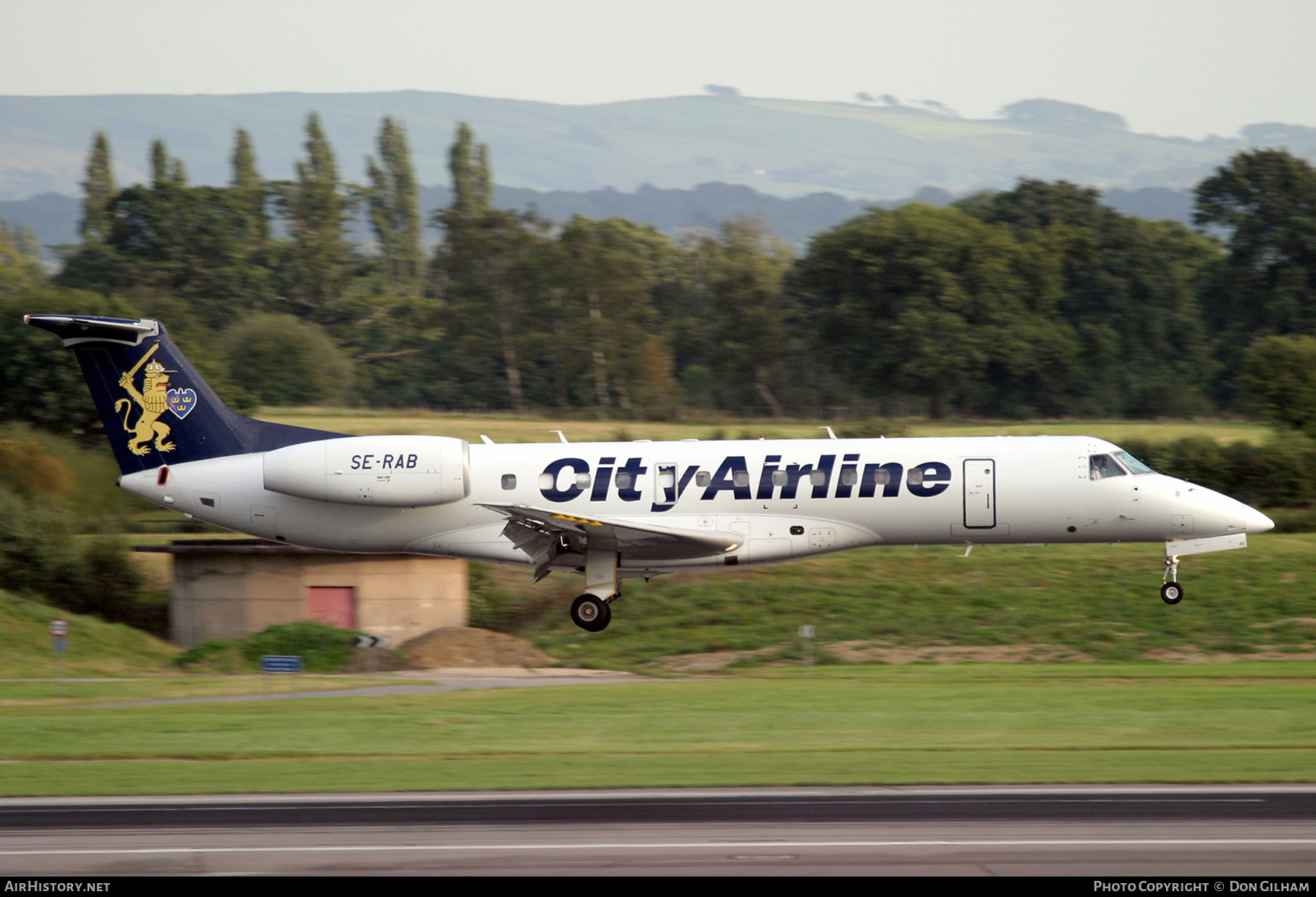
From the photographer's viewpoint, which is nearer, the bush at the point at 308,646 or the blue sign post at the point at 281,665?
the blue sign post at the point at 281,665

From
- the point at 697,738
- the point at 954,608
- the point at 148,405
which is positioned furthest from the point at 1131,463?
the point at 148,405

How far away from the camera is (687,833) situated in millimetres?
12719

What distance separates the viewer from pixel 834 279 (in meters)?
73.8

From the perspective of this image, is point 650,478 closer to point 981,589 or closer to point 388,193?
point 981,589

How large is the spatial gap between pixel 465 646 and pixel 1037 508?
13.3 meters

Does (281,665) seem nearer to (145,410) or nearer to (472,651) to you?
(472,651)

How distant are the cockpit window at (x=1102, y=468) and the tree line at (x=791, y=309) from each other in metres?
43.4

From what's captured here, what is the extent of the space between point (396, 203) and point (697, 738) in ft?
408

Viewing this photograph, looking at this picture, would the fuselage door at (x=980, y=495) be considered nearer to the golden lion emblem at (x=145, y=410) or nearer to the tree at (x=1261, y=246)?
the golden lion emblem at (x=145, y=410)

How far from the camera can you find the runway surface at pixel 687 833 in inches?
448

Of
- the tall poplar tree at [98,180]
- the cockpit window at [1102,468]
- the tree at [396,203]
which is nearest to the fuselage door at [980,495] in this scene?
the cockpit window at [1102,468]

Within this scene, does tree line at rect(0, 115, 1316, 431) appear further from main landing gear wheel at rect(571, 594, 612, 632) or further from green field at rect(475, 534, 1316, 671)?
main landing gear wheel at rect(571, 594, 612, 632)

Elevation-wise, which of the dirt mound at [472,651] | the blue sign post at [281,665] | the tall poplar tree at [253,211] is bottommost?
the dirt mound at [472,651]

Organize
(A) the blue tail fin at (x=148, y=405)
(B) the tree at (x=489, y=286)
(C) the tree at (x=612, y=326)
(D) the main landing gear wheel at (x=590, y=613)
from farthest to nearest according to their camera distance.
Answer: (B) the tree at (x=489, y=286), (C) the tree at (x=612, y=326), (A) the blue tail fin at (x=148, y=405), (D) the main landing gear wheel at (x=590, y=613)
